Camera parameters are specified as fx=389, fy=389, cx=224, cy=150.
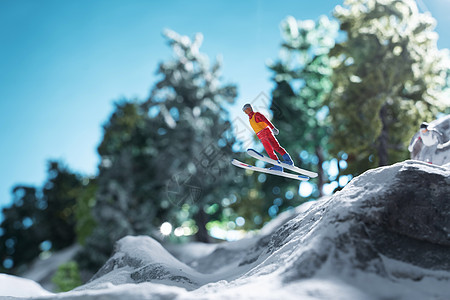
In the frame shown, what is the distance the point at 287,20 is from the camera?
2252 cm

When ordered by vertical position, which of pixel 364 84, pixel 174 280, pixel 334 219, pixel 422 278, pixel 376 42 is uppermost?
pixel 376 42

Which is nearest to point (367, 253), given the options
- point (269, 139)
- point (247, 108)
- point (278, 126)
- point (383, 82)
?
point (269, 139)

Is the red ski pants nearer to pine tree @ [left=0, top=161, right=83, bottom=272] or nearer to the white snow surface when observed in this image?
the white snow surface

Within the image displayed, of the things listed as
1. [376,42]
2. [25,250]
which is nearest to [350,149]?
[376,42]

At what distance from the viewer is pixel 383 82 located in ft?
49.8

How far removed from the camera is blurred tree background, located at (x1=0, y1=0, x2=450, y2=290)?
1588cm

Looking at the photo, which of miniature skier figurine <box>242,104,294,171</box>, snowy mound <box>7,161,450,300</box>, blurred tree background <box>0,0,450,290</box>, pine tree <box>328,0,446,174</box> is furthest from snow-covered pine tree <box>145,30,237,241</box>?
snowy mound <box>7,161,450,300</box>

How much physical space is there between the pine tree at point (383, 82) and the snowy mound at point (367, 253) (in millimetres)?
9965

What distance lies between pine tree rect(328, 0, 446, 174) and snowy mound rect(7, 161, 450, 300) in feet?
32.7

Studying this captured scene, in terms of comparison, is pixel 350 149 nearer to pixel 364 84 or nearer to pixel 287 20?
pixel 364 84

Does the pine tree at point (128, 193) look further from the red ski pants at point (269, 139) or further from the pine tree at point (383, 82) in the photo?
the red ski pants at point (269, 139)

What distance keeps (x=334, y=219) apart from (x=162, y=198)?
1548cm

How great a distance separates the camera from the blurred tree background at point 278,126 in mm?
15883

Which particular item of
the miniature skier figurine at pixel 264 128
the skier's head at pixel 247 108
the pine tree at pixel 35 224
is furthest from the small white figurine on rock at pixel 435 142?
the pine tree at pixel 35 224
